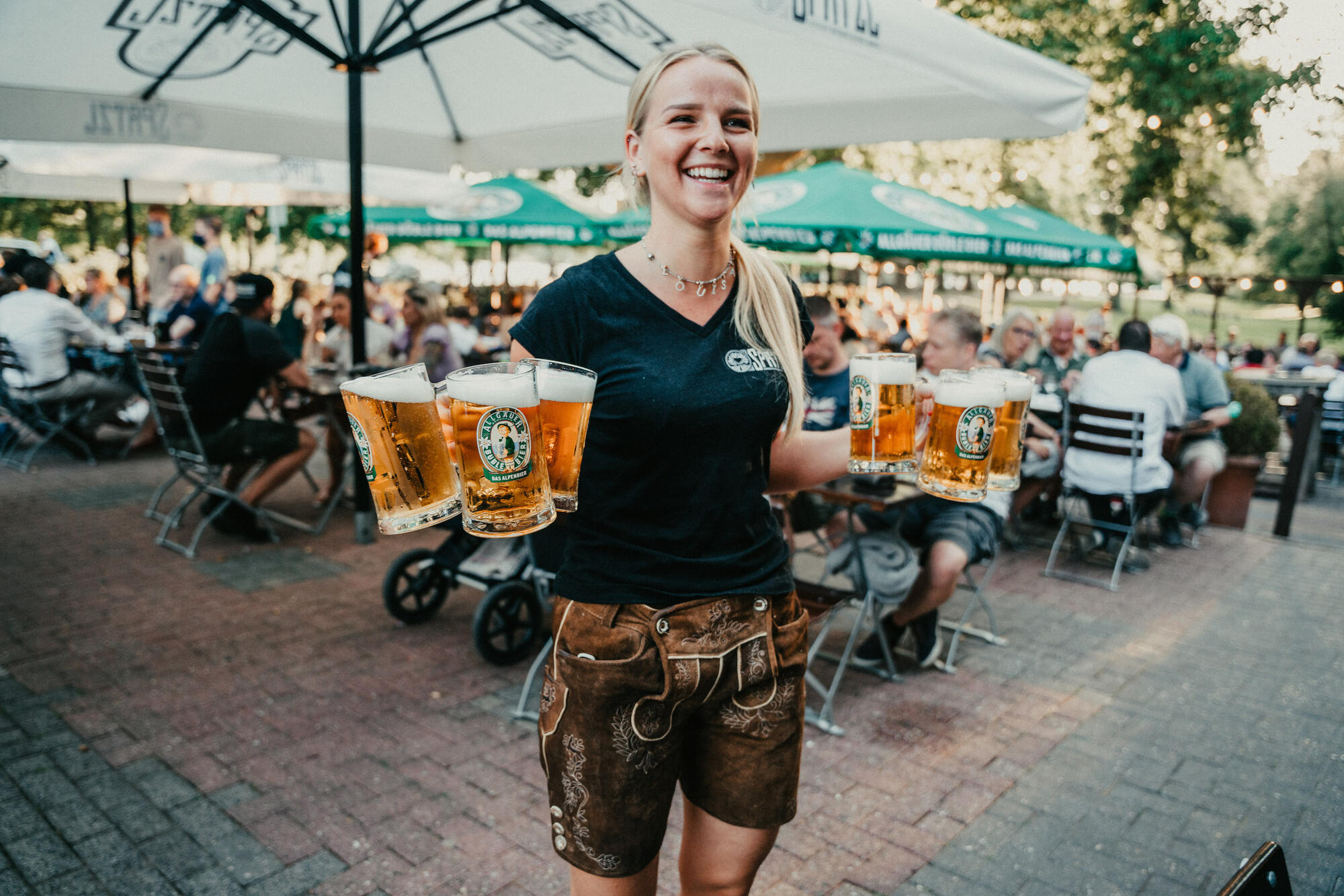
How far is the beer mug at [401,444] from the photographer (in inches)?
46.6

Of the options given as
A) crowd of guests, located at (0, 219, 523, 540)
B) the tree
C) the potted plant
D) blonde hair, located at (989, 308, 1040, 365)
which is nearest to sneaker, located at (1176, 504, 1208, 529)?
the potted plant

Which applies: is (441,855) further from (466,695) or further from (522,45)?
(522,45)

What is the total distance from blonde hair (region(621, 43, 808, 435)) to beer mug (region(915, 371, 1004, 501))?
10.1 inches

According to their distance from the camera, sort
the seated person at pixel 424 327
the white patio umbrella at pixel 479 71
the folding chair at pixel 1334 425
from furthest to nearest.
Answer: the folding chair at pixel 1334 425
the seated person at pixel 424 327
the white patio umbrella at pixel 479 71

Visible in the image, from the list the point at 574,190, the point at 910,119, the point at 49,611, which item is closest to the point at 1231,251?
the point at 574,190

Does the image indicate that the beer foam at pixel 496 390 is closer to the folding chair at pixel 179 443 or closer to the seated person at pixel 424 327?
the folding chair at pixel 179 443

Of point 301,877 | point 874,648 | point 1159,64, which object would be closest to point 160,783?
point 301,877

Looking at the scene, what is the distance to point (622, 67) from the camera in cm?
496

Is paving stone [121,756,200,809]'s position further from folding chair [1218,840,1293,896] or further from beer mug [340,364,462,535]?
folding chair [1218,840,1293,896]

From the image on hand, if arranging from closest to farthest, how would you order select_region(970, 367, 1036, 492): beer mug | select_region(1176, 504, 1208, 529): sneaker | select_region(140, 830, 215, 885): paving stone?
1. select_region(970, 367, 1036, 492): beer mug
2. select_region(140, 830, 215, 885): paving stone
3. select_region(1176, 504, 1208, 529): sneaker

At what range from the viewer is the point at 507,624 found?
4.00 meters

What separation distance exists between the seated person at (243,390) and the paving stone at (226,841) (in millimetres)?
2999

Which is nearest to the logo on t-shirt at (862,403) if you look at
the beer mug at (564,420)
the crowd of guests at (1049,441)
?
A: the beer mug at (564,420)

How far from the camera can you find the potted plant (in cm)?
699
